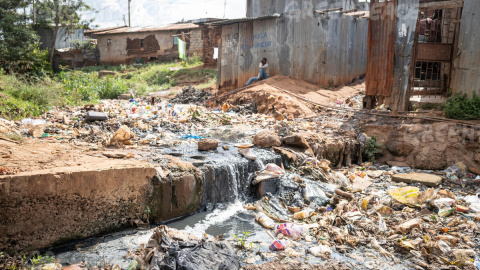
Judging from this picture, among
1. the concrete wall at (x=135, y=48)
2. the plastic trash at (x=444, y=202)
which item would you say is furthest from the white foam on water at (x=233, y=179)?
the concrete wall at (x=135, y=48)

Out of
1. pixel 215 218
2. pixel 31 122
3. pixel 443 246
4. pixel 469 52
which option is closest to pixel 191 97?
pixel 31 122

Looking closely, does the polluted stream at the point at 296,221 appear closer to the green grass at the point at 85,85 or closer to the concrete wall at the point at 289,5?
the green grass at the point at 85,85

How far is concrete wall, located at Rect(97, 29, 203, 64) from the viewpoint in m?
21.6

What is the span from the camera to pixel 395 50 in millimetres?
7500

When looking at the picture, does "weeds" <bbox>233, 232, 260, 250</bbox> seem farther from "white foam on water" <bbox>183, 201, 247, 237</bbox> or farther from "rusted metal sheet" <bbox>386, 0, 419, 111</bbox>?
"rusted metal sheet" <bbox>386, 0, 419, 111</bbox>

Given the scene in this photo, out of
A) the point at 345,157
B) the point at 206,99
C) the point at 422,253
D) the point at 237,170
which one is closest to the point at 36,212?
the point at 237,170

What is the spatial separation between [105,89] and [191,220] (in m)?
8.90

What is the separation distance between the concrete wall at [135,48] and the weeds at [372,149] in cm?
1652

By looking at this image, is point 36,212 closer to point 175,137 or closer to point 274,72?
point 175,137

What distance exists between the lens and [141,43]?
21.9 meters

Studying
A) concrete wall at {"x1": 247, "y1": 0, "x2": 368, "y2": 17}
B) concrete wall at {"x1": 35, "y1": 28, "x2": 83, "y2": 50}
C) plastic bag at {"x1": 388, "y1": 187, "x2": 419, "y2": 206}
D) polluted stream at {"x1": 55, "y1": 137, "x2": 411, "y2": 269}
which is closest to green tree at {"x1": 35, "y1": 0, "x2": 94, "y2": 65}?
concrete wall at {"x1": 35, "y1": 28, "x2": 83, "y2": 50}

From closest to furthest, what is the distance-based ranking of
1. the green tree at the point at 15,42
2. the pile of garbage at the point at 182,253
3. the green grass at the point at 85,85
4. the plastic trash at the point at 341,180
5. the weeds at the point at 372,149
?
the pile of garbage at the point at 182,253 → the plastic trash at the point at 341,180 → the weeds at the point at 372,149 → the green grass at the point at 85,85 → the green tree at the point at 15,42

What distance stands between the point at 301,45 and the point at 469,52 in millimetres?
5032

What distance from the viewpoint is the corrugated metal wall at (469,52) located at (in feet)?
23.5
